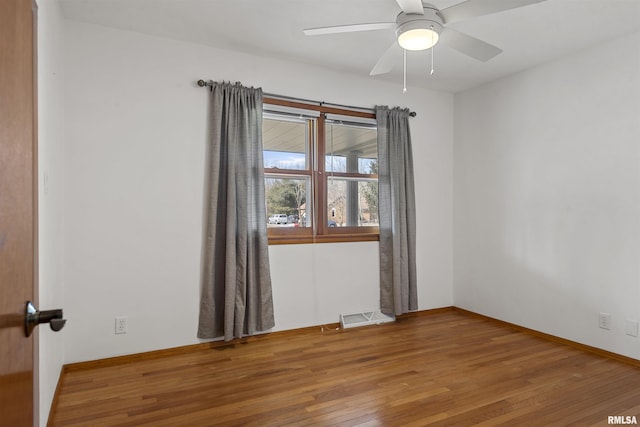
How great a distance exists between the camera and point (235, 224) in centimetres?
329

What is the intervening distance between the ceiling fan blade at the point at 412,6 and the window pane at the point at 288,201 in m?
1.99

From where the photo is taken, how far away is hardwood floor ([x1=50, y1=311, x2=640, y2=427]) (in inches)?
85.7

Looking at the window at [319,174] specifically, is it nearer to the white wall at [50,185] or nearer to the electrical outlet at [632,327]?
the white wall at [50,185]

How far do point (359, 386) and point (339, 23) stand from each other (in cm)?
267

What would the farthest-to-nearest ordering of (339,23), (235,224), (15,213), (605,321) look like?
1. (235,224)
2. (605,321)
3. (339,23)
4. (15,213)

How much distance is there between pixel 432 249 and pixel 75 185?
3.67 m

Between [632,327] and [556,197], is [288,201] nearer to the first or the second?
[556,197]

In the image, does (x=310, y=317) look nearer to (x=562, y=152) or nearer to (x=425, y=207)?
(x=425, y=207)

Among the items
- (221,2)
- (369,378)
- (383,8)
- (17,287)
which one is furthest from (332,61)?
(17,287)

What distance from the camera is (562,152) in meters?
3.47

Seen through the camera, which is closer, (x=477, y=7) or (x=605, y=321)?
(x=477, y=7)

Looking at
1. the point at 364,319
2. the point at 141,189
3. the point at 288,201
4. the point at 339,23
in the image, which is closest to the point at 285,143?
the point at 288,201

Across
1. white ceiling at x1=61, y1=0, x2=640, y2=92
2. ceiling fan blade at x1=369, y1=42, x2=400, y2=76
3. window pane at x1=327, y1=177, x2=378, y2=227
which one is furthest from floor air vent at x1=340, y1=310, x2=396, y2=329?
white ceiling at x1=61, y1=0, x2=640, y2=92

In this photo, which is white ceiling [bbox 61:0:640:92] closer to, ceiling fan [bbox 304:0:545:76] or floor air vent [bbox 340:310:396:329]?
ceiling fan [bbox 304:0:545:76]
